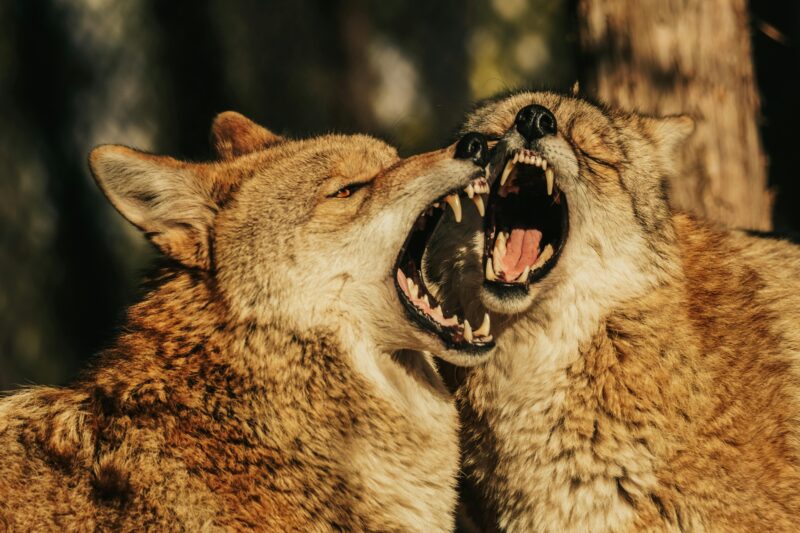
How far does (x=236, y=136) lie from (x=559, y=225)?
6.34ft

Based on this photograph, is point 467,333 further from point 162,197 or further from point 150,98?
point 150,98

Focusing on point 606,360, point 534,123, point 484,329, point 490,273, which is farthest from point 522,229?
point 606,360

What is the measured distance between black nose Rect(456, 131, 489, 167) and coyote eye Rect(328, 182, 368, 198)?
0.50 metres

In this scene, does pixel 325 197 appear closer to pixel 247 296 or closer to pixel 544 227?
pixel 247 296

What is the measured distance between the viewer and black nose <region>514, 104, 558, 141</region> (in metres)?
4.43

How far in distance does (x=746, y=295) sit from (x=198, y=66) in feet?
27.9

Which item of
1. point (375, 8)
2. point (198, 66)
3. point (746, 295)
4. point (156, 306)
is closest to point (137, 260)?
point (198, 66)

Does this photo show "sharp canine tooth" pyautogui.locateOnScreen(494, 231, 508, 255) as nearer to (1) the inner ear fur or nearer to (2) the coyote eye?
(2) the coyote eye

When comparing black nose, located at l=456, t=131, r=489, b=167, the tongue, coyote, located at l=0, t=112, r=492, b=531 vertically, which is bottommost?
coyote, located at l=0, t=112, r=492, b=531

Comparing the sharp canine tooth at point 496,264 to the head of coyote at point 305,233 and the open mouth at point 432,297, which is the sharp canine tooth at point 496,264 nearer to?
the open mouth at point 432,297

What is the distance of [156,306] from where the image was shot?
13.4 ft

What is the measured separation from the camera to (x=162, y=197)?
159 inches

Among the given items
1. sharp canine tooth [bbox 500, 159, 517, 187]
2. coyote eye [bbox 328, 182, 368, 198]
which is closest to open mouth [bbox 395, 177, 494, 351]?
sharp canine tooth [bbox 500, 159, 517, 187]

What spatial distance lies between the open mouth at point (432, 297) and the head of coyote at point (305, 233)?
2 centimetres
